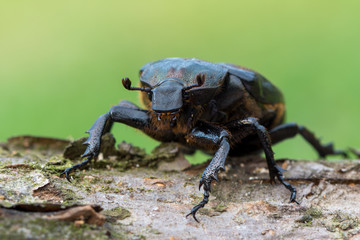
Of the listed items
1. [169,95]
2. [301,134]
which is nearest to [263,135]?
[169,95]

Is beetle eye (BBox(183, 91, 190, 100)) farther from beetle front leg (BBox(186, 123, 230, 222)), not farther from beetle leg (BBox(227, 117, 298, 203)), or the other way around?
beetle leg (BBox(227, 117, 298, 203))

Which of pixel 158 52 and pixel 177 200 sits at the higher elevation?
pixel 158 52

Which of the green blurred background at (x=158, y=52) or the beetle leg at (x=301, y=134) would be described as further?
the green blurred background at (x=158, y=52)

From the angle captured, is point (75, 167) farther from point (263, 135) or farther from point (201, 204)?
point (263, 135)

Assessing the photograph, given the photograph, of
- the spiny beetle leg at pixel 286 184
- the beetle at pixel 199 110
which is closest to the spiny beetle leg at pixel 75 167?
the beetle at pixel 199 110

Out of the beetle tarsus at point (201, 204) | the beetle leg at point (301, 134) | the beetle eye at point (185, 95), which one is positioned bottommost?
the beetle leg at point (301, 134)

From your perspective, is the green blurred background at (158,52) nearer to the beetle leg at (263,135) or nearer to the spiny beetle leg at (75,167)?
the beetle leg at (263,135)

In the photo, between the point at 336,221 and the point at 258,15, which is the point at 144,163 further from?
the point at 258,15
